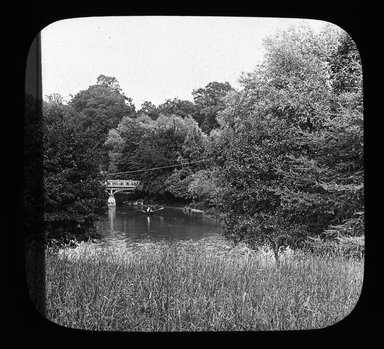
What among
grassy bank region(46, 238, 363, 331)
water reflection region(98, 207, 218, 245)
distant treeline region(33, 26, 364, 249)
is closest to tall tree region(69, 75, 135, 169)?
distant treeline region(33, 26, 364, 249)

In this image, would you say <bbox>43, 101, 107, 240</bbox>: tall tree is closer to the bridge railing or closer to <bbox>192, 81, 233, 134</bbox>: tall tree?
the bridge railing

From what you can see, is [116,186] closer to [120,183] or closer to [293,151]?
[120,183]

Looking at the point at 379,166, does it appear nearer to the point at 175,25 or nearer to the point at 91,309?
the point at 175,25

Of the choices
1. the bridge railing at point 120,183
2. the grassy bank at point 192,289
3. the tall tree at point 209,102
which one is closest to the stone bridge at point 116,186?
the bridge railing at point 120,183

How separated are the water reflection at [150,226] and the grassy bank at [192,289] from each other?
0.05 metres

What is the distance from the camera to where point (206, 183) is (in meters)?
2.24

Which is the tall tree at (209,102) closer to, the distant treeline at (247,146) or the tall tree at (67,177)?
the distant treeline at (247,146)

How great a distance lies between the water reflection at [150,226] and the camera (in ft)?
6.59

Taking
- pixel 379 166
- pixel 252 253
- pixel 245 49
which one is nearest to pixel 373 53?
pixel 379 166

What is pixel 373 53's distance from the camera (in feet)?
5.06

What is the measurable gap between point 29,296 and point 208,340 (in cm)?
60

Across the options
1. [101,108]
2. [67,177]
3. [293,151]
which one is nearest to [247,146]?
[293,151]

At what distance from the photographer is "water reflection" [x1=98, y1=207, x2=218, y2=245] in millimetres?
2008

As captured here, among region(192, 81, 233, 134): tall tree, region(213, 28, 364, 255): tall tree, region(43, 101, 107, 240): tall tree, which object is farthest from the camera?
region(213, 28, 364, 255): tall tree
